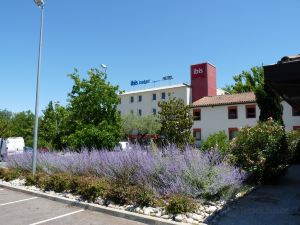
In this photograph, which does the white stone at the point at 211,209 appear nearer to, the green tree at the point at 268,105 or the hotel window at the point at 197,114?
the green tree at the point at 268,105

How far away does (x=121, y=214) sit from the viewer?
8008 mm

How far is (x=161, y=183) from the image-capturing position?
9.12m

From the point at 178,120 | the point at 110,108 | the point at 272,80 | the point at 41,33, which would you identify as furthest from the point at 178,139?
the point at 272,80

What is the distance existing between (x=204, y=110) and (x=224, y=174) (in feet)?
110

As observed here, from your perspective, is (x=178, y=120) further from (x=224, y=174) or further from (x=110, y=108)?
(x=224, y=174)

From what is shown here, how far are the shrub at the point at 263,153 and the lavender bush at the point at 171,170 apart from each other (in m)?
1.57

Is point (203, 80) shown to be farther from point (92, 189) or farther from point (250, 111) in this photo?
point (92, 189)

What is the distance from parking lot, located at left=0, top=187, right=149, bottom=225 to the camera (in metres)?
7.61

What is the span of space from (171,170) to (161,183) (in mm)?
483

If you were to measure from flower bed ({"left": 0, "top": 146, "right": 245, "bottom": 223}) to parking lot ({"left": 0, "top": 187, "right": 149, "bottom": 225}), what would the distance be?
62 cm

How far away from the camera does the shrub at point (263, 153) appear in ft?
35.2

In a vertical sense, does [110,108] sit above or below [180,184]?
above

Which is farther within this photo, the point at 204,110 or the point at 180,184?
the point at 204,110

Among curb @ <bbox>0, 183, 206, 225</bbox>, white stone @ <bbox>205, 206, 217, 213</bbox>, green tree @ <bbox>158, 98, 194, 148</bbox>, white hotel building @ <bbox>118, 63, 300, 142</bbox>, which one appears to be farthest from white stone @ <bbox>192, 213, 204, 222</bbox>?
white hotel building @ <bbox>118, 63, 300, 142</bbox>
